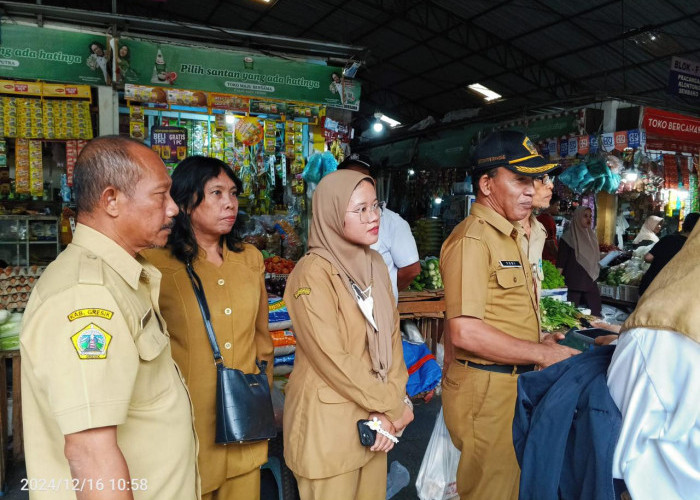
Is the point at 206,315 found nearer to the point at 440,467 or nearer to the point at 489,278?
the point at 489,278

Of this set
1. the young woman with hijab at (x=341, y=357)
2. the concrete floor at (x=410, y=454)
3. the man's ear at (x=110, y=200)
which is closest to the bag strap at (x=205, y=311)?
the young woman with hijab at (x=341, y=357)

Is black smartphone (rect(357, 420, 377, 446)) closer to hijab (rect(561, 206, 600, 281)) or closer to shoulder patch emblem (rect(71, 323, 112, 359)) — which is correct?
shoulder patch emblem (rect(71, 323, 112, 359))

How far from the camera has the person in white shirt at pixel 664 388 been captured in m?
0.95

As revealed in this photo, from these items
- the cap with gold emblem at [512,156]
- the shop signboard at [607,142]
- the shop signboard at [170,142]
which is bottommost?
the cap with gold emblem at [512,156]

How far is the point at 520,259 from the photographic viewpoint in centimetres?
216

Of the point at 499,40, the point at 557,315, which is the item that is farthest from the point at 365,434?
the point at 499,40

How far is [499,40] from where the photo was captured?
12.5 meters

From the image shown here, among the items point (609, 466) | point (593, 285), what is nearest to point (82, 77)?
point (609, 466)

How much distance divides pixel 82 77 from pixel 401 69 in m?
11.9

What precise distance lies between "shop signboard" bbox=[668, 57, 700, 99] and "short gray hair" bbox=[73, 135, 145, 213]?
9747 millimetres

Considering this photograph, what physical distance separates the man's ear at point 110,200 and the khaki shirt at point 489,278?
1278 mm

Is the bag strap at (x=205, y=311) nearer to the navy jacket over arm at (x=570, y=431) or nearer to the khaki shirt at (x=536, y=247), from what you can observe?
the navy jacket over arm at (x=570, y=431)

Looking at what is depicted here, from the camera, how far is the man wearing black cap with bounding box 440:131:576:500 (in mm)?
1938

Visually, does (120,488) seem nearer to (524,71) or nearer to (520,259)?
(520,259)
